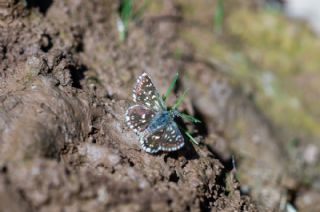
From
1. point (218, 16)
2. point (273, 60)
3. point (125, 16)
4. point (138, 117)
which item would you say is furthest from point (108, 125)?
point (273, 60)

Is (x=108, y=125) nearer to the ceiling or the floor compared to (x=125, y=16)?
nearer to the floor

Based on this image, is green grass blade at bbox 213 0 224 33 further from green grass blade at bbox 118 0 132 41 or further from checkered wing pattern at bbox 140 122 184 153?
checkered wing pattern at bbox 140 122 184 153

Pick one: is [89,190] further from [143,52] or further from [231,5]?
[231,5]

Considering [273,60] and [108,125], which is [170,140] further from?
[273,60]

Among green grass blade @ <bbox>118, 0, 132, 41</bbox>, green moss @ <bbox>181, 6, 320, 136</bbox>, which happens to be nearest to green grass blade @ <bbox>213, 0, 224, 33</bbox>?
green moss @ <bbox>181, 6, 320, 136</bbox>

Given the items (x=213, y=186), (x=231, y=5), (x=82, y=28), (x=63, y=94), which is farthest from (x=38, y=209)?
(x=231, y=5)
